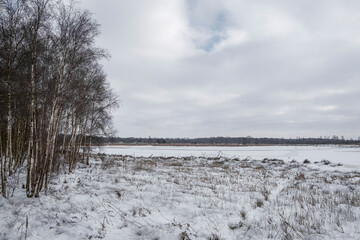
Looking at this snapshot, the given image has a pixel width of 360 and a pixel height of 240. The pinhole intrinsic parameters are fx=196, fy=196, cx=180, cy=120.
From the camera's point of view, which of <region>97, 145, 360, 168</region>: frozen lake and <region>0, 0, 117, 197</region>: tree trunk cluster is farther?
<region>97, 145, 360, 168</region>: frozen lake

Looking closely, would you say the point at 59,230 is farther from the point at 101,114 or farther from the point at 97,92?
the point at 101,114

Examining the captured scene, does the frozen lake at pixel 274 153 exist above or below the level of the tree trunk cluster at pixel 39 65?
below

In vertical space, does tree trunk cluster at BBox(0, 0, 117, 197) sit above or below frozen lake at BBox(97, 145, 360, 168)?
above

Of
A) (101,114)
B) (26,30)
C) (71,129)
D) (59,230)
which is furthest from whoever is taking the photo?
(101,114)

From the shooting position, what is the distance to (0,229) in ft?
13.5

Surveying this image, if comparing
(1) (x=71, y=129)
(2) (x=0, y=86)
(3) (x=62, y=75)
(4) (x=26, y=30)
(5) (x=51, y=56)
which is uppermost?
(4) (x=26, y=30)

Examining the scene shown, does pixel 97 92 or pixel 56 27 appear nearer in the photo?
pixel 56 27

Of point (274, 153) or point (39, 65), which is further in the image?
point (274, 153)

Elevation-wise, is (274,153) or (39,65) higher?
(39,65)

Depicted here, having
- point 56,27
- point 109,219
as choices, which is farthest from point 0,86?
point 109,219

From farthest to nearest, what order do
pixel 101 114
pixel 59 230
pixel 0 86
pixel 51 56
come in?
1. pixel 101 114
2. pixel 51 56
3. pixel 0 86
4. pixel 59 230

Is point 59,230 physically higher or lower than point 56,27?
lower

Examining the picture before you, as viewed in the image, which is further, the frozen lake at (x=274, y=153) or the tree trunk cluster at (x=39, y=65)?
the frozen lake at (x=274, y=153)

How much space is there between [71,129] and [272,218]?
42.8 feet
